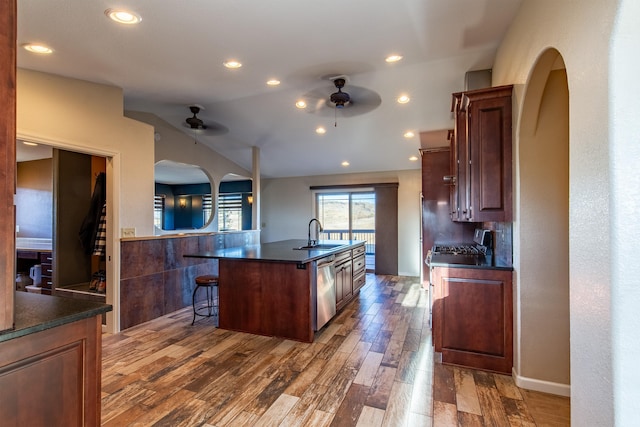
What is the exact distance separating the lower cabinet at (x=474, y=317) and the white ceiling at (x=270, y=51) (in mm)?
2065

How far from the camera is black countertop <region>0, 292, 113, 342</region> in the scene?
1.12 m

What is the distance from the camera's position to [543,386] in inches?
87.2

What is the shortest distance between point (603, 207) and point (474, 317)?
1672mm

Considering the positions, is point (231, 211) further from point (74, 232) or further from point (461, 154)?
point (461, 154)

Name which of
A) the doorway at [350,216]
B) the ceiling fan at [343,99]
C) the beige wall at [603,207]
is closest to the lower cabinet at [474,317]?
the beige wall at [603,207]

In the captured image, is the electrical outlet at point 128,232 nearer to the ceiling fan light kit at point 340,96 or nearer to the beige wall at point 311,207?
the ceiling fan light kit at point 340,96

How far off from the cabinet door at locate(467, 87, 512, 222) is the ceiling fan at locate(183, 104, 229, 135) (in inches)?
141

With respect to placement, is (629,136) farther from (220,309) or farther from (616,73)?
(220,309)

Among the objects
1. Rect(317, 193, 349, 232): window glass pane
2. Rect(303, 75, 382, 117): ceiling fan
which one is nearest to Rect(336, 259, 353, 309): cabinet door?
Rect(303, 75, 382, 117): ceiling fan

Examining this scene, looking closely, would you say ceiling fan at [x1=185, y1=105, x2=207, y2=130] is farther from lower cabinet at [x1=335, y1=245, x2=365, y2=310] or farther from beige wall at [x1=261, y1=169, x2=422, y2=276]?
beige wall at [x1=261, y1=169, x2=422, y2=276]

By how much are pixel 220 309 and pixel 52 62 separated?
115 inches

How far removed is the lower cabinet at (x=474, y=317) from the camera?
8.06ft

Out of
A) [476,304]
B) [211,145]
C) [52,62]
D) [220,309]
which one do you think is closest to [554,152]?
[476,304]

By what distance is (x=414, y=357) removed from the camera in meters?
2.84
